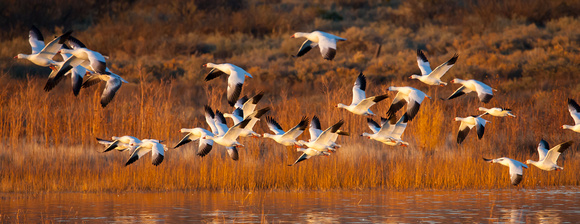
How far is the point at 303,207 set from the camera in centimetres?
1161

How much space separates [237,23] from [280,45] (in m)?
4.19

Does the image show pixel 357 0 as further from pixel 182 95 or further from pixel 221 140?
pixel 221 140

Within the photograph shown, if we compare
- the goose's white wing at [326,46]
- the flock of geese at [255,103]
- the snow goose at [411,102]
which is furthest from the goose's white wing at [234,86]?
the snow goose at [411,102]

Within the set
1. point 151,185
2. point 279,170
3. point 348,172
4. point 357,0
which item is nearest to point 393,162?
point 348,172

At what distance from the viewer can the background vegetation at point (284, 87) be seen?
45.8ft

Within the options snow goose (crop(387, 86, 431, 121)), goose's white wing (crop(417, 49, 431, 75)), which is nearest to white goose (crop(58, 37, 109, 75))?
snow goose (crop(387, 86, 431, 121))

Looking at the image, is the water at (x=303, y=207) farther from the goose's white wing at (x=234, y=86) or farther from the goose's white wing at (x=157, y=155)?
the goose's white wing at (x=234, y=86)

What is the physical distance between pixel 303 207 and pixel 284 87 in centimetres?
1281

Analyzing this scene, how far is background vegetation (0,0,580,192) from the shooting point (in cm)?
1395

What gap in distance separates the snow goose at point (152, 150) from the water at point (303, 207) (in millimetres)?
708

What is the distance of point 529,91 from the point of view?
25.5m

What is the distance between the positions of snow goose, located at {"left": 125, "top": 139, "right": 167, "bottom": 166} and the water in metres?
0.71

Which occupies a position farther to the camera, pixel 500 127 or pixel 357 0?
pixel 357 0

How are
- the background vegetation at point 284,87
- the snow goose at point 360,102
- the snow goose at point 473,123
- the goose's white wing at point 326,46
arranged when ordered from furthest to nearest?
the background vegetation at point 284,87, the snow goose at point 473,123, the snow goose at point 360,102, the goose's white wing at point 326,46
